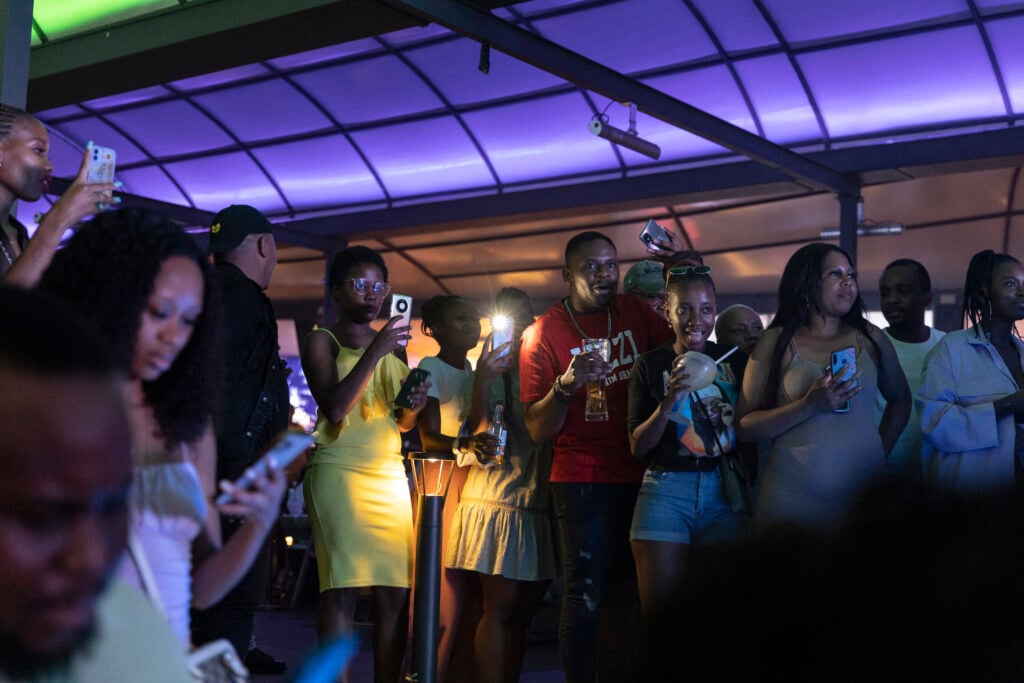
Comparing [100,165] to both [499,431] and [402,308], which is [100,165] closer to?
[402,308]

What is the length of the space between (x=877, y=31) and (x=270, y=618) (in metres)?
6.80

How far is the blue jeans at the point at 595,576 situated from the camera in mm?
4281

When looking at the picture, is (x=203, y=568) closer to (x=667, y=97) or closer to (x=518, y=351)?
(x=518, y=351)

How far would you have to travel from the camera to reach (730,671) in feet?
2.24

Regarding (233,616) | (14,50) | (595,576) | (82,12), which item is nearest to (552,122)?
(82,12)

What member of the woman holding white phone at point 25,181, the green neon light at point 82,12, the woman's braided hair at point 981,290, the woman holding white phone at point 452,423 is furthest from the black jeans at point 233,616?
the green neon light at point 82,12

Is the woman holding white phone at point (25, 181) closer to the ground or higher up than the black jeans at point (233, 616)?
higher up

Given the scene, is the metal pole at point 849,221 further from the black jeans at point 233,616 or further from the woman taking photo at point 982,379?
the black jeans at point 233,616

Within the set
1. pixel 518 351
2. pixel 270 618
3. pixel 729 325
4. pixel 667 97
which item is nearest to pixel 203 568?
pixel 518 351

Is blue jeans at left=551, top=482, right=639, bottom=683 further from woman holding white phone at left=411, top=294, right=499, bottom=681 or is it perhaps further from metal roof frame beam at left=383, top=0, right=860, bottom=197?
metal roof frame beam at left=383, top=0, right=860, bottom=197

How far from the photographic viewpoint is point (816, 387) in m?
4.02

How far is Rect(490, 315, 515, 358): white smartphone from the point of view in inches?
183

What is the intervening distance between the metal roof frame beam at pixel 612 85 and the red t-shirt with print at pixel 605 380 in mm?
3124

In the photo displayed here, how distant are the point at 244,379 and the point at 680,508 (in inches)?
66.9
